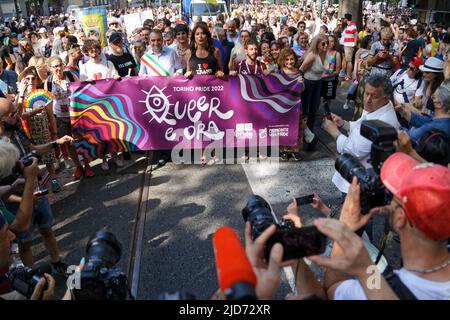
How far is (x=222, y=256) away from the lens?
116 centimetres

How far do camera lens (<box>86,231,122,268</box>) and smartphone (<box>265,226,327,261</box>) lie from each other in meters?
0.85

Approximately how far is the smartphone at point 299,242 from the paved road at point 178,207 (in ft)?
6.34

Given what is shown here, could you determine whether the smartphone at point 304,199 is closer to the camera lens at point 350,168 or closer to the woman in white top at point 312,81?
the camera lens at point 350,168

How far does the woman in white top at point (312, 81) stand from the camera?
642 centimetres

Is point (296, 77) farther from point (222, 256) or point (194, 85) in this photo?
point (222, 256)

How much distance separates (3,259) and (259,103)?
415 centimetres

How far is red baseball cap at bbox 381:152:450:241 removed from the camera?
1.37m

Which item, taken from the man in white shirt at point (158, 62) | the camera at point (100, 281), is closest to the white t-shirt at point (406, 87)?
the man in white shirt at point (158, 62)

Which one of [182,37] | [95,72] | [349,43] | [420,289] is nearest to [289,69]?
[182,37]

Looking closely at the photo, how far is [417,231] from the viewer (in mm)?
1534

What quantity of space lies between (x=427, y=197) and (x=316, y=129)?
6.13 m

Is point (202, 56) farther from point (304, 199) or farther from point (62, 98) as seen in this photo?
point (304, 199)

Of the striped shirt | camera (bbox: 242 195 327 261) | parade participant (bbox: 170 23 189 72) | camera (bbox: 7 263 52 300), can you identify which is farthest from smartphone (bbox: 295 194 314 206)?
the striped shirt
